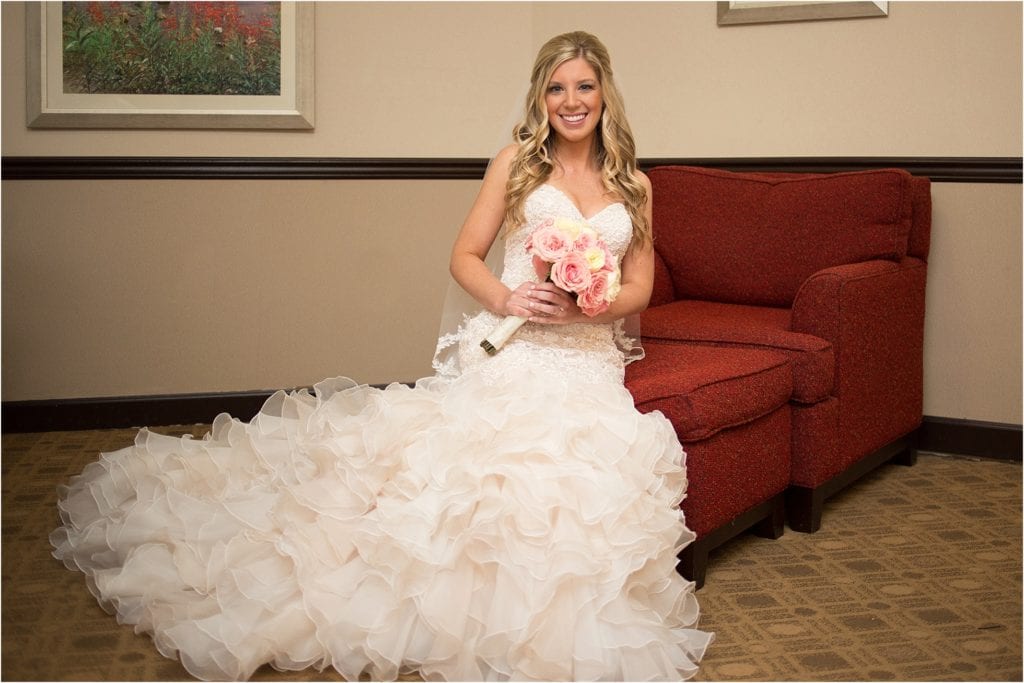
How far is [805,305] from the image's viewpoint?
13.7 feet

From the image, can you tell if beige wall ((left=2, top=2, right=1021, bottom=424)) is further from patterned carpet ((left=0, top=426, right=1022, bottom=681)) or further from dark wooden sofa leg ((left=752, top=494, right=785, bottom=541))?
dark wooden sofa leg ((left=752, top=494, right=785, bottom=541))

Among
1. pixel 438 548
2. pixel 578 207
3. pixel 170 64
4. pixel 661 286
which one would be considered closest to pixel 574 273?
pixel 578 207

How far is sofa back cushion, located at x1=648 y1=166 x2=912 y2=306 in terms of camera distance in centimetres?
458

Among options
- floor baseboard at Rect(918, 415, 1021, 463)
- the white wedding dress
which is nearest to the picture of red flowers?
the white wedding dress

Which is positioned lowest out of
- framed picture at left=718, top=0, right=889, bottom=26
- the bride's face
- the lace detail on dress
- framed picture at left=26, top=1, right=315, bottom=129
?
the lace detail on dress

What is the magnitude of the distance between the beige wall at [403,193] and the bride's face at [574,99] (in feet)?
6.33

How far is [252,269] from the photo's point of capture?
5336 millimetres

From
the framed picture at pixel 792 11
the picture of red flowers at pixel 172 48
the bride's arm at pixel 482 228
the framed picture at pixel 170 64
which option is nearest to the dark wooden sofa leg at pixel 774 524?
the bride's arm at pixel 482 228

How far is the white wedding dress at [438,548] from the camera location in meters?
2.72

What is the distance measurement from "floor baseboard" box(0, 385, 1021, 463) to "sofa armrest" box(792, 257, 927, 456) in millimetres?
218

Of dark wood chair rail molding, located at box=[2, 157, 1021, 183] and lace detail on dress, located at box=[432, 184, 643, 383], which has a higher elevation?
dark wood chair rail molding, located at box=[2, 157, 1021, 183]

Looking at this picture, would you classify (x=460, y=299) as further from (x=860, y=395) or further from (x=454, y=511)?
(x=860, y=395)

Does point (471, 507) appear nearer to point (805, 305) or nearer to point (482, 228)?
point (482, 228)

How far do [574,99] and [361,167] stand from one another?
6.92 feet
